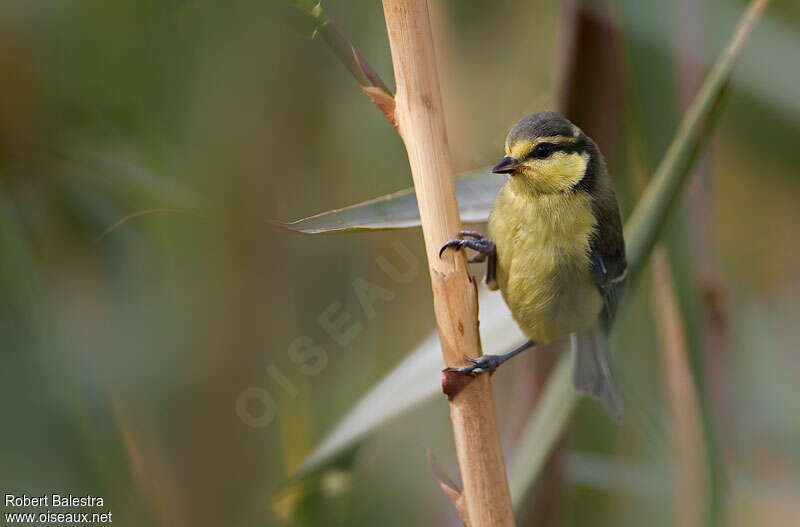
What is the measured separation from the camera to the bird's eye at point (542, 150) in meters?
1.12

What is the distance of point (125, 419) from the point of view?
1.10 meters

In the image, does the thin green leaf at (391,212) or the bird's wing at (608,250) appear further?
the bird's wing at (608,250)

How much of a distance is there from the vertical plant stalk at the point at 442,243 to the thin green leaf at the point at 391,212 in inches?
2.7

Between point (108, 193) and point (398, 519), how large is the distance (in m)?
0.77

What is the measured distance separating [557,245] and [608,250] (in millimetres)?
119

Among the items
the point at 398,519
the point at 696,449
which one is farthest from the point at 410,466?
the point at 696,449

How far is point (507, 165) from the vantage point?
1.12 meters

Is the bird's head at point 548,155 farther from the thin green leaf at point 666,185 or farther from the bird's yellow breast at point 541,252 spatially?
the thin green leaf at point 666,185

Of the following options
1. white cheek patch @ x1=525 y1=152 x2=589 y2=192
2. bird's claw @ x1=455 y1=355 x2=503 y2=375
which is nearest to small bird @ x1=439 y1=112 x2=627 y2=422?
white cheek patch @ x1=525 y1=152 x2=589 y2=192

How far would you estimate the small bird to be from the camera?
125cm

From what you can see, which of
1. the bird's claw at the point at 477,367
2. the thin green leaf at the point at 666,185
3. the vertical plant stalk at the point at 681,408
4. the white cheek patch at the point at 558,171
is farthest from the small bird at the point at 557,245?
the bird's claw at the point at 477,367

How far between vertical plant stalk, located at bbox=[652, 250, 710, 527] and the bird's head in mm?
210

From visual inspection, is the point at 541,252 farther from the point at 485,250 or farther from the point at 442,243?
the point at 442,243

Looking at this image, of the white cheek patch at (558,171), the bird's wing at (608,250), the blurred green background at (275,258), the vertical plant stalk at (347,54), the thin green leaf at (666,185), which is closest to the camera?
the vertical plant stalk at (347,54)
